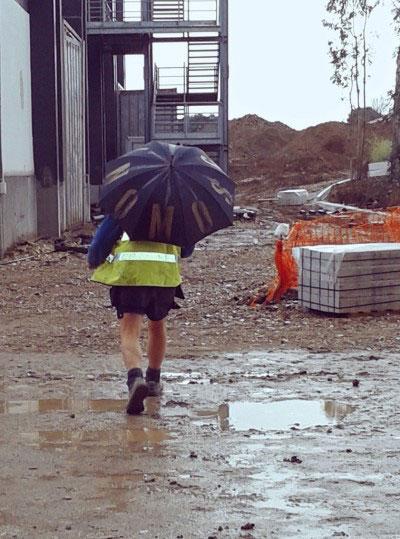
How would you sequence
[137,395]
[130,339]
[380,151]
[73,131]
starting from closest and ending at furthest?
1. [137,395]
2. [130,339]
3. [73,131]
4. [380,151]

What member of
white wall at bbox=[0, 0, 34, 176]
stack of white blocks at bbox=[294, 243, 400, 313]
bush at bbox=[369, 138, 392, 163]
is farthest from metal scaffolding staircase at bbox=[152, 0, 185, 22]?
stack of white blocks at bbox=[294, 243, 400, 313]

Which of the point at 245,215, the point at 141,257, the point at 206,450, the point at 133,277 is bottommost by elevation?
the point at 245,215

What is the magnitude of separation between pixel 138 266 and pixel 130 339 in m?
0.50

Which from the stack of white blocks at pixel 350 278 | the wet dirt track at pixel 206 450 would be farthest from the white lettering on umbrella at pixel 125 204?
the stack of white blocks at pixel 350 278

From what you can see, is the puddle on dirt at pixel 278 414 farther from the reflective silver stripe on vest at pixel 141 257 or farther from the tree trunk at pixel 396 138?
the tree trunk at pixel 396 138

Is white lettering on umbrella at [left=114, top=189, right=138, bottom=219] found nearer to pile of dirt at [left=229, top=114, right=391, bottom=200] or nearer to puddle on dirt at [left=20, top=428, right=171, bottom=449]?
puddle on dirt at [left=20, top=428, right=171, bottom=449]

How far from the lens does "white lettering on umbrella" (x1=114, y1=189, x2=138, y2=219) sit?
6.96 metres

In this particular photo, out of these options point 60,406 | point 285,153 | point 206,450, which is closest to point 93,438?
point 206,450

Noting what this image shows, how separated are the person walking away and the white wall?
10.9m

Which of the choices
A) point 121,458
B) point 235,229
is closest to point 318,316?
point 121,458

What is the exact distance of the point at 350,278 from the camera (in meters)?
11.1

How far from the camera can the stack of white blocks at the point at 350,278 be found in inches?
434

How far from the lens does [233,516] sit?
4957 mm

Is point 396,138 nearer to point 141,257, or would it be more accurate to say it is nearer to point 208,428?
point 141,257
